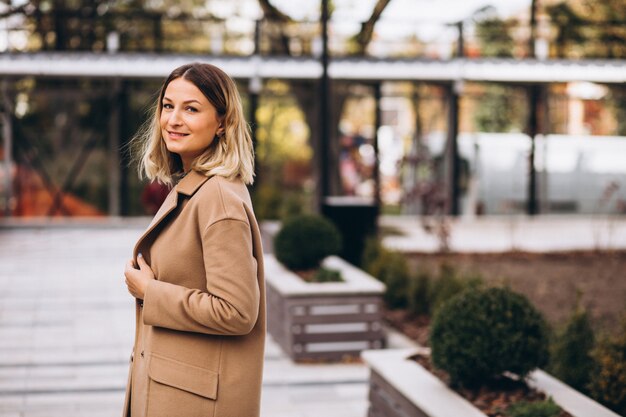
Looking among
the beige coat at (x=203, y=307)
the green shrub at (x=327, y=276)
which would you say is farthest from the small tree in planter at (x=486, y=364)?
the green shrub at (x=327, y=276)

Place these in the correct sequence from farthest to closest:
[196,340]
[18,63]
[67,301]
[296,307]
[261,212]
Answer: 1. [18,63]
2. [261,212]
3. [67,301]
4. [296,307]
5. [196,340]

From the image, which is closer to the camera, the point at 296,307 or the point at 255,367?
the point at 255,367

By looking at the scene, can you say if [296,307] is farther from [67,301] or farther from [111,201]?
[111,201]

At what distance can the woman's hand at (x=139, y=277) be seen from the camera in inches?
102

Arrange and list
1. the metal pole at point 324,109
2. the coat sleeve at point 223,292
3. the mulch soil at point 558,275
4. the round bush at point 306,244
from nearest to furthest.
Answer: the coat sleeve at point 223,292 < the round bush at point 306,244 < the mulch soil at point 558,275 < the metal pole at point 324,109

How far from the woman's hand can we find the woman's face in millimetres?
351

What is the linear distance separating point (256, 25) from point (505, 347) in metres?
16.8

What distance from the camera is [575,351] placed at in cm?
605

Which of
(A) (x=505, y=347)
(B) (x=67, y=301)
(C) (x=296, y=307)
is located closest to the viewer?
(A) (x=505, y=347)

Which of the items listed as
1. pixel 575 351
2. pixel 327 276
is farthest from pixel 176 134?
pixel 327 276

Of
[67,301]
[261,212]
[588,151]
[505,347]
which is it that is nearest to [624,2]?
[588,151]

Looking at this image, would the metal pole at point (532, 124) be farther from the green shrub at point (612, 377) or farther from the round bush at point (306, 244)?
the green shrub at point (612, 377)

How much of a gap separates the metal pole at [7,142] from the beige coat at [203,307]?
18.6 meters

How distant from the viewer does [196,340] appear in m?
2.58
